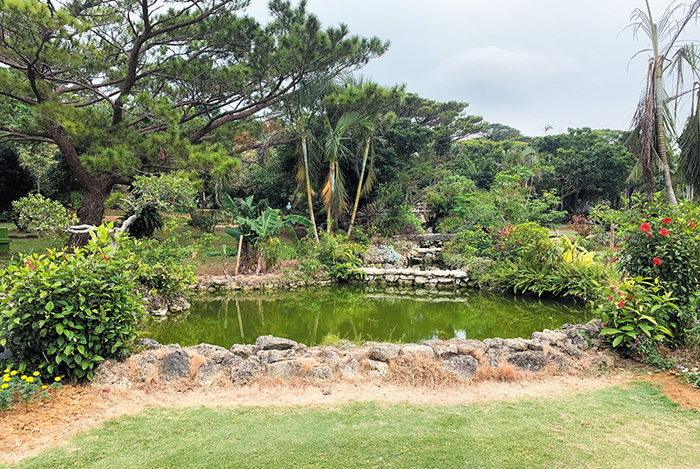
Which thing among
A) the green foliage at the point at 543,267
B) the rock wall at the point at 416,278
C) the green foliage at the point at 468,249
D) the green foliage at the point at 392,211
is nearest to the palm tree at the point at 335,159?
the green foliage at the point at 392,211

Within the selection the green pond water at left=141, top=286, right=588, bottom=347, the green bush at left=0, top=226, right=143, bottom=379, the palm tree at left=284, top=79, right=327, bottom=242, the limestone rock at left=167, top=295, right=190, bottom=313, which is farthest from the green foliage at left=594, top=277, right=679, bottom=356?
the palm tree at left=284, top=79, right=327, bottom=242

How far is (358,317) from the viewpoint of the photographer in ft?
23.2

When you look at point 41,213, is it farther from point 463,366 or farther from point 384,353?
point 463,366

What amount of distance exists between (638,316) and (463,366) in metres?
1.85

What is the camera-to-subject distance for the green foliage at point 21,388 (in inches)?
108

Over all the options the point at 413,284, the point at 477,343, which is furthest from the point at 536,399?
the point at 413,284

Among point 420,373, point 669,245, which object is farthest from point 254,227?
point 669,245

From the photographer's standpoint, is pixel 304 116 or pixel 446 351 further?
pixel 304 116

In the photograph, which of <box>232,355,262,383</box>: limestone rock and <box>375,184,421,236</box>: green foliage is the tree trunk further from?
<box>375,184,421,236</box>: green foliage

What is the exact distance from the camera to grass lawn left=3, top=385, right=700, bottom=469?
232 centimetres

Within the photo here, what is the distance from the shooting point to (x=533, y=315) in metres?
7.18

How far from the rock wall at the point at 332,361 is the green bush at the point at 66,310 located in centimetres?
32

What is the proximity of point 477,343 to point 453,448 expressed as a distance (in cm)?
197

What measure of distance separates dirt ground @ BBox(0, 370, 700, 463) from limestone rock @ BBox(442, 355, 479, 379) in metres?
0.13
